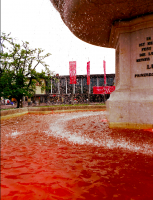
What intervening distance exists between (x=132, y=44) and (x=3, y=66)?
44.5ft

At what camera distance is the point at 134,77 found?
5742mm

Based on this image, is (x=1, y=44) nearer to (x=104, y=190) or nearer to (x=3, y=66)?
(x=3, y=66)

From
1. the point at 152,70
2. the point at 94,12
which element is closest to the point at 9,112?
the point at 94,12

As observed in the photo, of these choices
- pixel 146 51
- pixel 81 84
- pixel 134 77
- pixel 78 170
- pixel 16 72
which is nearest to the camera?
pixel 78 170

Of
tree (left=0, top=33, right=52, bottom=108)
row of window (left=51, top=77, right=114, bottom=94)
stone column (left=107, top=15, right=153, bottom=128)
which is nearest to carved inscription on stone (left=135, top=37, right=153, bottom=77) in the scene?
stone column (left=107, top=15, right=153, bottom=128)

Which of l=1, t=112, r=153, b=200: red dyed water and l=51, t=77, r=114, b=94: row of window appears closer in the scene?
l=1, t=112, r=153, b=200: red dyed water

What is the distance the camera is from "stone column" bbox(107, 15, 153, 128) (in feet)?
17.0

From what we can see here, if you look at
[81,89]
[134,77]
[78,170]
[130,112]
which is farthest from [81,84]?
[78,170]

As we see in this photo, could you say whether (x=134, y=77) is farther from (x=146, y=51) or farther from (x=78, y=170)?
(x=78, y=170)

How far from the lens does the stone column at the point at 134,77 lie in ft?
17.0

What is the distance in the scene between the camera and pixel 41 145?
3.52 meters

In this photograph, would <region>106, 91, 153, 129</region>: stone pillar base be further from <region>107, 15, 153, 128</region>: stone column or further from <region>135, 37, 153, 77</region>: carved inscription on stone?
<region>135, 37, 153, 77</region>: carved inscription on stone

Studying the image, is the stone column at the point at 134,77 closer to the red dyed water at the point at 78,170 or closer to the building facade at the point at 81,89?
the red dyed water at the point at 78,170

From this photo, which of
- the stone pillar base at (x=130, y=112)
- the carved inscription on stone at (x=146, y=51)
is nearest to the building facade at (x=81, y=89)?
the carved inscription on stone at (x=146, y=51)
